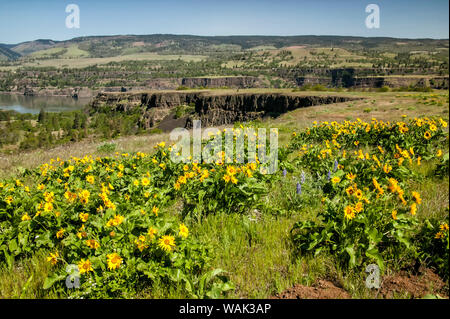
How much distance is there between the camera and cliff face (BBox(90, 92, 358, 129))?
57344 mm

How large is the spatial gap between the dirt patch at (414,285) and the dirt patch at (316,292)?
1.09 feet

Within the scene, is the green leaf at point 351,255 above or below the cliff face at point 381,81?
below

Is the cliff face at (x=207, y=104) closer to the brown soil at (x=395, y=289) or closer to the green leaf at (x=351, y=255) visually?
the green leaf at (x=351, y=255)

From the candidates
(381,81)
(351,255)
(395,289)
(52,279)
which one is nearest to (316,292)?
(351,255)

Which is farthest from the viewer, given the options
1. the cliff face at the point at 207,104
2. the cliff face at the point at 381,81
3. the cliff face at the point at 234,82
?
the cliff face at the point at 234,82

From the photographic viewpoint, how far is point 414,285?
2307 millimetres

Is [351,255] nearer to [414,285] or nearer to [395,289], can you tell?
[395,289]

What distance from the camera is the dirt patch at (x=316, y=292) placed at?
7.50 ft

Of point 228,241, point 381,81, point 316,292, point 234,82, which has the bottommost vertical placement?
point 316,292

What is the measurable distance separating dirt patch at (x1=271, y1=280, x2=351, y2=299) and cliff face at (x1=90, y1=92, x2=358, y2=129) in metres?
26.0

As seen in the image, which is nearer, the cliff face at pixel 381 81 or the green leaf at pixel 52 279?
the green leaf at pixel 52 279

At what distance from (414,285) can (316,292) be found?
2.65 ft

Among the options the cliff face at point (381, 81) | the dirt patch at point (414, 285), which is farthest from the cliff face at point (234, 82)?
the dirt patch at point (414, 285)
